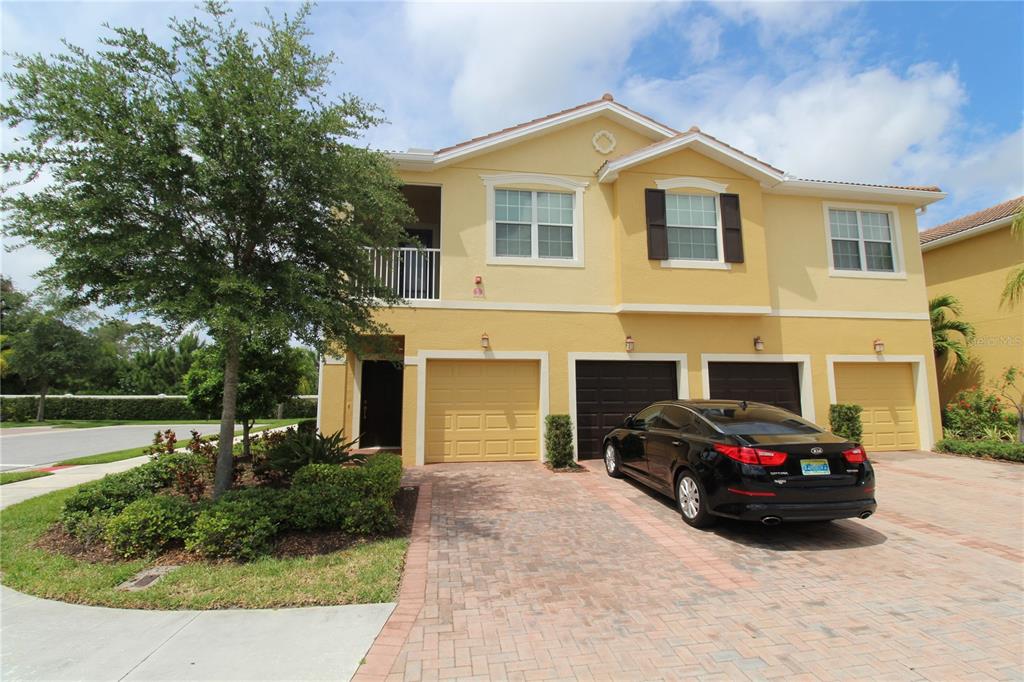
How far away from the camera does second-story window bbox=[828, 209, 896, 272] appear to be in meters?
12.3

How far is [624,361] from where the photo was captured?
10992 mm

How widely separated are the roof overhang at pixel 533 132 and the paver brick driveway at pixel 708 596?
735cm

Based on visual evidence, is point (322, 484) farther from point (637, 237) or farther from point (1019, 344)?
point (1019, 344)

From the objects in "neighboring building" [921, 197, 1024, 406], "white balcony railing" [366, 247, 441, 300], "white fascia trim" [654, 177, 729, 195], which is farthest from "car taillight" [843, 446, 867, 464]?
"neighboring building" [921, 197, 1024, 406]

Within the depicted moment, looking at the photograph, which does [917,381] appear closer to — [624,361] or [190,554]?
[624,361]

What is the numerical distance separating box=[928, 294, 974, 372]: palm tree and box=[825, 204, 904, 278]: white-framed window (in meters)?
2.51

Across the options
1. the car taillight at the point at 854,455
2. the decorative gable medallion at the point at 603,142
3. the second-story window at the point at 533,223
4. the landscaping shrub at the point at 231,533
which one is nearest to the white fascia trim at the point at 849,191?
the decorative gable medallion at the point at 603,142

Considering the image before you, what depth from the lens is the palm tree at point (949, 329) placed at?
1312cm

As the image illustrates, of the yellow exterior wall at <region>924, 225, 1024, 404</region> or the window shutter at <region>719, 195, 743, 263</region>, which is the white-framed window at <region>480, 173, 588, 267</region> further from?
the yellow exterior wall at <region>924, 225, 1024, 404</region>

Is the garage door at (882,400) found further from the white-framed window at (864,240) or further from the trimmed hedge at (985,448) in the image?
the white-framed window at (864,240)

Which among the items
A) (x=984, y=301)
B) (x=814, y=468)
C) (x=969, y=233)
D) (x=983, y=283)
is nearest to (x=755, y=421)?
(x=814, y=468)

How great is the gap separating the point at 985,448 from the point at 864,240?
5.52 m

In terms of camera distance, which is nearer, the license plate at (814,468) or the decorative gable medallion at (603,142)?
the license plate at (814,468)

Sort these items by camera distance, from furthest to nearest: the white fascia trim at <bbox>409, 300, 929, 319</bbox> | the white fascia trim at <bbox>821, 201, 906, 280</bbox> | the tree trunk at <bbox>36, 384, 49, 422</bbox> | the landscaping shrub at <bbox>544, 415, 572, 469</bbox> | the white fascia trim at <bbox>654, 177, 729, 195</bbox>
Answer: the tree trunk at <bbox>36, 384, 49, 422</bbox> < the white fascia trim at <bbox>821, 201, 906, 280</bbox> < the white fascia trim at <bbox>654, 177, 729, 195</bbox> < the white fascia trim at <bbox>409, 300, 929, 319</bbox> < the landscaping shrub at <bbox>544, 415, 572, 469</bbox>
